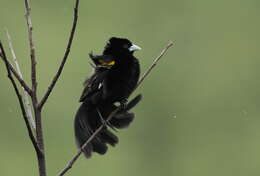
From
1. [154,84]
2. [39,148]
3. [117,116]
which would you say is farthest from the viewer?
[154,84]

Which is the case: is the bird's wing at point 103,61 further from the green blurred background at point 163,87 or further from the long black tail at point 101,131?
the green blurred background at point 163,87

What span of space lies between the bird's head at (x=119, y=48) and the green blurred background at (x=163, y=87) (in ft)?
16.4

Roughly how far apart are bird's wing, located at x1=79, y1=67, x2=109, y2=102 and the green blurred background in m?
5.26

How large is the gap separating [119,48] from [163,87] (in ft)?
21.4

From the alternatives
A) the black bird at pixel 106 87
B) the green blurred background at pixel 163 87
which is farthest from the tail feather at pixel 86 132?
the green blurred background at pixel 163 87

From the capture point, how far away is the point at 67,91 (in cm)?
983

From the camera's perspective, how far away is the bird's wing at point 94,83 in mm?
3721

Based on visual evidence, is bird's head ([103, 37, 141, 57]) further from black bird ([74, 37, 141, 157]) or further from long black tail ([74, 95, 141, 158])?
long black tail ([74, 95, 141, 158])

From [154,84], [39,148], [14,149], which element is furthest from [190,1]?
[39,148]

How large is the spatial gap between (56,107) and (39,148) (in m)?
7.54

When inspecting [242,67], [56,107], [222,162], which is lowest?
[56,107]

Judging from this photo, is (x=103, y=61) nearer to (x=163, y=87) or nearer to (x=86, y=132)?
(x=86, y=132)

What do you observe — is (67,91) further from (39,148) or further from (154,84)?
(39,148)

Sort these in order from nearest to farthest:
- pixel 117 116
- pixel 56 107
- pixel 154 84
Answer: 1. pixel 117 116
2. pixel 56 107
3. pixel 154 84
